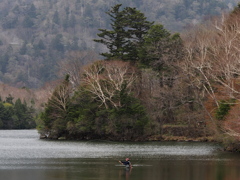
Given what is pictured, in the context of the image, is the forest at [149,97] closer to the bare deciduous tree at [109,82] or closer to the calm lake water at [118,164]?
the bare deciduous tree at [109,82]

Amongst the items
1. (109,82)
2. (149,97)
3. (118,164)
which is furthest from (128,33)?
(118,164)

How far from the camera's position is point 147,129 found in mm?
71375

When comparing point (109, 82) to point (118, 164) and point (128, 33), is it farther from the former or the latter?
point (118, 164)

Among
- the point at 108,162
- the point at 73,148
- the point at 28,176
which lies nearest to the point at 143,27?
the point at 73,148

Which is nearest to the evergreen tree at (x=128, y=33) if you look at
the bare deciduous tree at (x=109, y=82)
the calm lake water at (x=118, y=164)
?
the bare deciduous tree at (x=109, y=82)

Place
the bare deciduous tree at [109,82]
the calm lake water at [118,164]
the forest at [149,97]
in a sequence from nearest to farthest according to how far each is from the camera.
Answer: the calm lake water at [118,164], the forest at [149,97], the bare deciduous tree at [109,82]

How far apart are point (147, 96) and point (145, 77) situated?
3.09 m

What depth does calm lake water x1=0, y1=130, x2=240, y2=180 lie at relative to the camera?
3722cm

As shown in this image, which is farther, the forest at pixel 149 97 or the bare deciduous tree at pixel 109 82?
the bare deciduous tree at pixel 109 82

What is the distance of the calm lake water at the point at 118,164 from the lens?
1465 inches

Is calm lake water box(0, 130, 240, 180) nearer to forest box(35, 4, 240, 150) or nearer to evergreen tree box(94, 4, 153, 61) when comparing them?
forest box(35, 4, 240, 150)

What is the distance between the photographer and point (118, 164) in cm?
4425

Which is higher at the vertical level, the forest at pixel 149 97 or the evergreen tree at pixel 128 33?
the evergreen tree at pixel 128 33

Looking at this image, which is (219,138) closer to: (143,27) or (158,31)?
(158,31)
